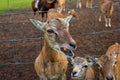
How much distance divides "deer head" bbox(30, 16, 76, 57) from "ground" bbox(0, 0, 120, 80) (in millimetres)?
1713

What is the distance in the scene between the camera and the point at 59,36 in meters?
5.22

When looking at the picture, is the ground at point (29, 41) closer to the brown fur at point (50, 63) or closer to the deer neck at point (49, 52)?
the brown fur at point (50, 63)

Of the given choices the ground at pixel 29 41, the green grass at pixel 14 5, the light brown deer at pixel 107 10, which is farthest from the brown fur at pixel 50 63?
the green grass at pixel 14 5

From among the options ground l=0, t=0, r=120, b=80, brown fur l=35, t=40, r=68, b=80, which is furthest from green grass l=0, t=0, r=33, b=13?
brown fur l=35, t=40, r=68, b=80

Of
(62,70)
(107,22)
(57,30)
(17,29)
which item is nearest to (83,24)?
(107,22)

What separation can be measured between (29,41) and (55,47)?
4.10m

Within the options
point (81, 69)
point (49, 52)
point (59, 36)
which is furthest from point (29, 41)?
point (59, 36)

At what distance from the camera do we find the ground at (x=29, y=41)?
7.47m

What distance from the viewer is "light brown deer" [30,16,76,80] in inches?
201

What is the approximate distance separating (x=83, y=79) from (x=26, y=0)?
12140 mm

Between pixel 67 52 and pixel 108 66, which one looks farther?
pixel 108 66

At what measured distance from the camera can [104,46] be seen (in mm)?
8867

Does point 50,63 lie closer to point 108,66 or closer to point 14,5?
point 108,66

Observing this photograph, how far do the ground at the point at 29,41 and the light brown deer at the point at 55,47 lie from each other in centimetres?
95
